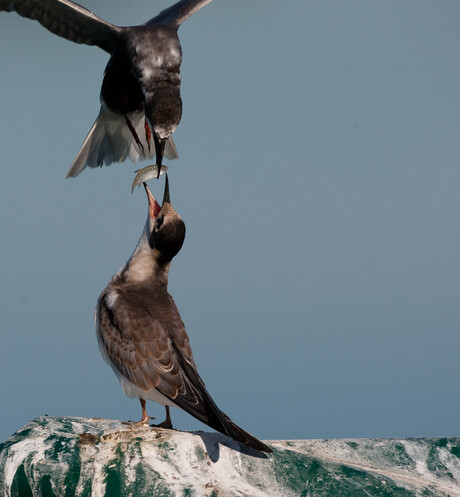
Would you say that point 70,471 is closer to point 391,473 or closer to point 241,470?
point 241,470

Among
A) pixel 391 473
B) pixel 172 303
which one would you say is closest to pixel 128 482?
pixel 172 303

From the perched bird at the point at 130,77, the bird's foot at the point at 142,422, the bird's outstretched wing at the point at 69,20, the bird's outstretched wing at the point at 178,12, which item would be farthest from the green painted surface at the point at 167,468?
the bird's outstretched wing at the point at 178,12

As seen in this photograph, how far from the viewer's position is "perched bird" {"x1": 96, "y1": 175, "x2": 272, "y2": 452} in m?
6.46

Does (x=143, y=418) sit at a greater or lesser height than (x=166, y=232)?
lesser

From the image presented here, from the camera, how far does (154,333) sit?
695 centimetres

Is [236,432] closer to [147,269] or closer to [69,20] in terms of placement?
[147,269]

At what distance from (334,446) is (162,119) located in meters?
3.96

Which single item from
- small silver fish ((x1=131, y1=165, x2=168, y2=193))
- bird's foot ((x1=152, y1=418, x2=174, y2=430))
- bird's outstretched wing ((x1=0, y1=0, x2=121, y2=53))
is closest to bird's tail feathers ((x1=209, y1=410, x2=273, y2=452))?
bird's foot ((x1=152, y1=418, x2=174, y2=430))

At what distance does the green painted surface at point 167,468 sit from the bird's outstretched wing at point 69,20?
514 centimetres

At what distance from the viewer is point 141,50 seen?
347 inches

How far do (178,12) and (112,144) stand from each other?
1990mm

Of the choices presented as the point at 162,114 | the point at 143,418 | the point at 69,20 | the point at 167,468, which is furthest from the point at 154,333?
the point at 69,20

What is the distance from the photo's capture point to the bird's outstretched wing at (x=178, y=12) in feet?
31.9

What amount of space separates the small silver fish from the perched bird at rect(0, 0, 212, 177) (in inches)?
6.4
